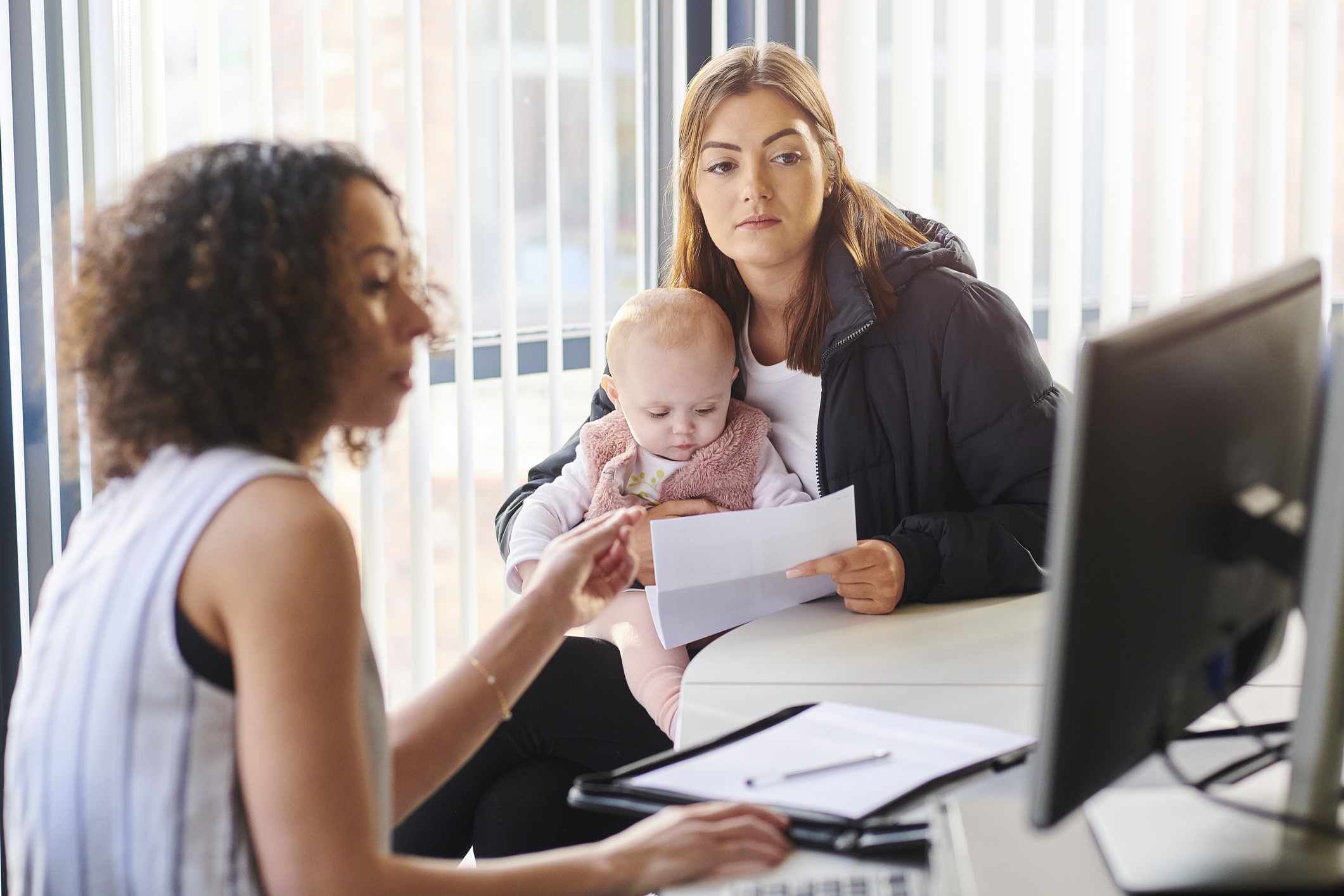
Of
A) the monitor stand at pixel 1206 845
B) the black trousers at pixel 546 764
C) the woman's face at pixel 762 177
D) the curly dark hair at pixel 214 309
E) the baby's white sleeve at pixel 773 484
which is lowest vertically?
the black trousers at pixel 546 764

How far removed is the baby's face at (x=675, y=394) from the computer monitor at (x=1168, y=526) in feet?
3.78

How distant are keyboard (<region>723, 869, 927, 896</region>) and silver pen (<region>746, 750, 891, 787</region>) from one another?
14 cm

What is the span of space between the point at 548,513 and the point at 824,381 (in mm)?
497

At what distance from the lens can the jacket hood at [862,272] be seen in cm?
201

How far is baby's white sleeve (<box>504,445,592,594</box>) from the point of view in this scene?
6.63ft

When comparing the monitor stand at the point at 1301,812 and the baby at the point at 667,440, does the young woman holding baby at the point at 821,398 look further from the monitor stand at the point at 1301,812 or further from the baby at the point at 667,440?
the monitor stand at the point at 1301,812

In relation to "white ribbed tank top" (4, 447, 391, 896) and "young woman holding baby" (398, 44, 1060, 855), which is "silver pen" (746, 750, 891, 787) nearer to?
"white ribbed tank top" (4, 447, 391, 896)

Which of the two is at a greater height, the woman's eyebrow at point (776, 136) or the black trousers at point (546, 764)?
the woman's eyebrow at point (776, 136)

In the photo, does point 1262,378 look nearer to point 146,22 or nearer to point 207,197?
point 207,197

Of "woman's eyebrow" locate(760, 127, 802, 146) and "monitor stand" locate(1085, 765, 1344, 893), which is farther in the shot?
"woman's eyebrow" locate(760, 127, 802, 146)

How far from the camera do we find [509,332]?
281 cm

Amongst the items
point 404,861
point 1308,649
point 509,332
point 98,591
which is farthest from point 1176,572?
point 509,332

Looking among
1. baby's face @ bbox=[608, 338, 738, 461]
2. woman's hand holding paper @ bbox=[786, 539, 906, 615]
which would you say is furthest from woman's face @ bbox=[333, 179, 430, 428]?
baby's face @ bbox=[608, 338, 738, 461]

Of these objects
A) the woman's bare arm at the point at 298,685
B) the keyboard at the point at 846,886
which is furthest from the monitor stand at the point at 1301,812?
the woman's bare arm at the point at 298,685
